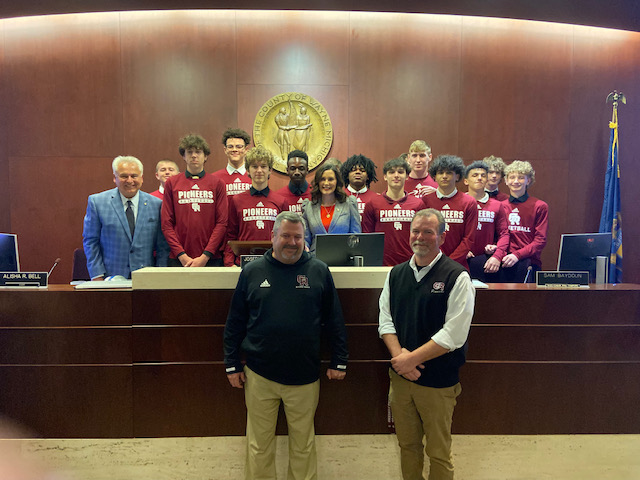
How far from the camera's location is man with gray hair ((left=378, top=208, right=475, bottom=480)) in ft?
6.57

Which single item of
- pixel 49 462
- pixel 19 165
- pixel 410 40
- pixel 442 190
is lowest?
pixel 49 462

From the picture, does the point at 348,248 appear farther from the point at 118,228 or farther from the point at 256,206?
the point at 118,228

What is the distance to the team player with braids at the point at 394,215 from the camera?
358 centimetres

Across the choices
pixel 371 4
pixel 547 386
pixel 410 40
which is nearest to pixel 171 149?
pixel 371 4

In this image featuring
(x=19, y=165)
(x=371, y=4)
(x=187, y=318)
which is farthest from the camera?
(x=19, y=165)

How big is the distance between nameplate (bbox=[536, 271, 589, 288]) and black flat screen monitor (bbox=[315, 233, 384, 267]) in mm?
959

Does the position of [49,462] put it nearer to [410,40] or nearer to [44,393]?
[44,393]

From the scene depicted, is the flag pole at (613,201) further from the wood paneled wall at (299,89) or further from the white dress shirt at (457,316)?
the white dress shirt at (457,316)

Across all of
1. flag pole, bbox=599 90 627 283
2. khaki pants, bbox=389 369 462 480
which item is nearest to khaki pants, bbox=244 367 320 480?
khaki pants, bbox=389 369 462 480

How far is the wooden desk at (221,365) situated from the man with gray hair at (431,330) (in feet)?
1.09

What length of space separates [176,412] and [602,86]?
6103mm

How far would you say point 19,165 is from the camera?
5.24m

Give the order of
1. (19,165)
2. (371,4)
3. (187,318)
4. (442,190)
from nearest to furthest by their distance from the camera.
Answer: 1. (187,318)
2. (442,190)
3. (371,4)
4. (19,165)

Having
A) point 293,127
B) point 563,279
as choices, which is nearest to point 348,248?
point 563,279
